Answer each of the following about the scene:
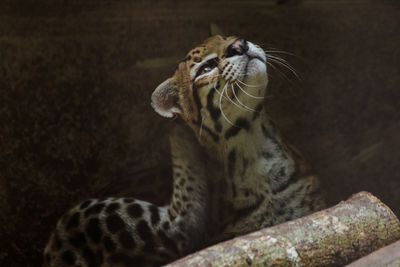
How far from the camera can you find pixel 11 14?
2.06 meters

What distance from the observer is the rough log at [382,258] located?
153cm

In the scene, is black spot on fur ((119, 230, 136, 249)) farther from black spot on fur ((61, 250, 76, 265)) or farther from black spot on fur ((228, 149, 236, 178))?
Answer: black spot on fur ((228, 149, 236, 178))

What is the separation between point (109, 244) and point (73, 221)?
0.19 metres

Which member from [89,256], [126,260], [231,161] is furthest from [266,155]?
[89,256]

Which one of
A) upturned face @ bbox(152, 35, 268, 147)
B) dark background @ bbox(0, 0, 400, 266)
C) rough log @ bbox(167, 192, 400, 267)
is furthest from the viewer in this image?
dark background @ bbox(0, 0, 400, 266)

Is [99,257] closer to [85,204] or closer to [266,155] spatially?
[85,204]

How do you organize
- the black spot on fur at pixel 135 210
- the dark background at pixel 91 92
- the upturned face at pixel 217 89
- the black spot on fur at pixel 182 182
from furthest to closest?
the dark background at pixel 91 92, the black spot on fur at pixel 182 182, the black spot on fur at pixel 135 210, the upturned face at pixel 217 89

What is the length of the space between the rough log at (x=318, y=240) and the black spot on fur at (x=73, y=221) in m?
0.57

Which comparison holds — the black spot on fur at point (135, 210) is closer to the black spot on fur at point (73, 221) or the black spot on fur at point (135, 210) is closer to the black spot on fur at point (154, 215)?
the black spot on fur at point (154, 215)

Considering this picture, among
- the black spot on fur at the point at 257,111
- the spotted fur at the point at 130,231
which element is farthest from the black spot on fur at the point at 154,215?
the black spot on fur at the point at 257,111

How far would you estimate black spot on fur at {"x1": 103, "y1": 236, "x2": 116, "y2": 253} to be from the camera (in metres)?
1.79

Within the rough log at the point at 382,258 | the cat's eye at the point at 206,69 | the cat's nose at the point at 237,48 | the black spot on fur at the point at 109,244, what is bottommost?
the rough log at the point at 382,258

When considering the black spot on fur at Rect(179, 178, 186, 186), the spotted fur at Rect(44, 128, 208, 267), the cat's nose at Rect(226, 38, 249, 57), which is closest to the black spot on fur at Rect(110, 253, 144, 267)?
the spotted fur at Rect(44, 128, 208, 267)

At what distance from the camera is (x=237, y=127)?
1.85 metres
